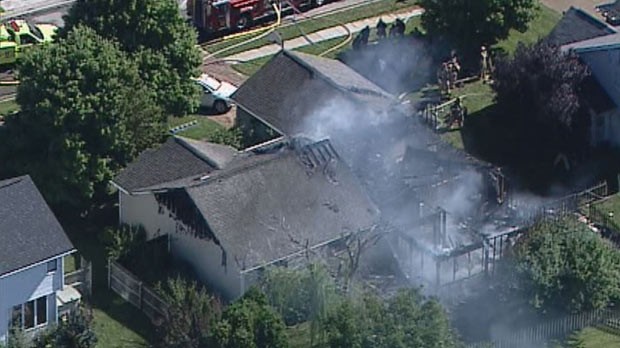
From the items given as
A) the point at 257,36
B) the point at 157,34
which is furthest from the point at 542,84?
the point at 257,36

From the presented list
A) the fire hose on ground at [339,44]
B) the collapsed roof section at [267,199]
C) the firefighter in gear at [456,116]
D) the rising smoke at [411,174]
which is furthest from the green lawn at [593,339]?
the fire hose on ground at [339,44]

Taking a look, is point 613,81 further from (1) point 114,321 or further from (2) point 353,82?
(1) point 114,321

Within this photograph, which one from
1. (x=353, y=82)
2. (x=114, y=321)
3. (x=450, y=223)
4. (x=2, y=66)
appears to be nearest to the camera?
(x=114, y=321)

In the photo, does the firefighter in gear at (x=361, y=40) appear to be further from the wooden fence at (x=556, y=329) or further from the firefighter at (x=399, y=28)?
the wooden fence at (x=556, y=329)

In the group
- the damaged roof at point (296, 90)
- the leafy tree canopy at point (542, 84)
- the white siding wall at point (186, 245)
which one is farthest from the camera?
the leafy tree canopy at point (542, 84)

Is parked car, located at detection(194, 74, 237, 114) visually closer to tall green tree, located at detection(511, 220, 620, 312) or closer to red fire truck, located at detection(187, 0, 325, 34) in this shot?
red fire truck, located at detection(187, 0, 325, 34)

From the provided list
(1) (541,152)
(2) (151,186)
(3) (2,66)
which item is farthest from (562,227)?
(3) (2,66)

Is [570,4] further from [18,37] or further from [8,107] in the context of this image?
[8,107]
